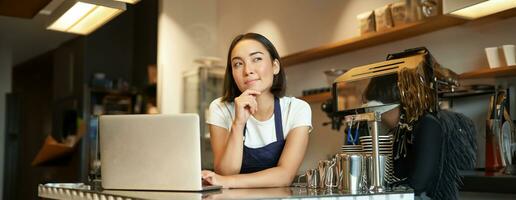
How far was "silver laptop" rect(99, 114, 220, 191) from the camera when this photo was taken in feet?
4.51

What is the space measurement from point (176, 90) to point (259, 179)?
138 inches

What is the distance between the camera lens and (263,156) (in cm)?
190

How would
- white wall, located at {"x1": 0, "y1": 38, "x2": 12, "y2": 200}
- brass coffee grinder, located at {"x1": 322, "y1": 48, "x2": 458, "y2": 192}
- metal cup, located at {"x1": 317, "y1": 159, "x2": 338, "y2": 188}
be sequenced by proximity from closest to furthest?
1. metal cup, located at {"x1": 317, "y1": 159, "x2": 338, "y2": 188}
2. brass coffee grinder, located at {"x1": 322, "y1": 48, "x2": 458, "y2": 192}
3. white wall, located at {"x1": 0, "y1": 38, "x2": 12, "y2": 200}

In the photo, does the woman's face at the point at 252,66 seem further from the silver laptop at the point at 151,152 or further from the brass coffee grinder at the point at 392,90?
the silver laptop at the point at 151,152

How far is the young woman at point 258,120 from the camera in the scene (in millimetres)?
1766

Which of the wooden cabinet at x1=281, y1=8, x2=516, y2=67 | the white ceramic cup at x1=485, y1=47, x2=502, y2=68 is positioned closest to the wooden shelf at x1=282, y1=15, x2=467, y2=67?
the wooden cabinet at x1=281, y1=8, x2=516, y2=67

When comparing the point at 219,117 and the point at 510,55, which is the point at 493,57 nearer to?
the point at 510,55

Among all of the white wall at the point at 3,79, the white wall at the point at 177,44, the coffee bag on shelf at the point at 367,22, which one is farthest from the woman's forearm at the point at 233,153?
the white wall at the point at 3,79

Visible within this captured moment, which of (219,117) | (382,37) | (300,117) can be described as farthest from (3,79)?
(300,117)

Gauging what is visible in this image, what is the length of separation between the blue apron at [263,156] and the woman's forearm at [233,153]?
0.08 meters

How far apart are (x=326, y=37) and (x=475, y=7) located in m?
1.50

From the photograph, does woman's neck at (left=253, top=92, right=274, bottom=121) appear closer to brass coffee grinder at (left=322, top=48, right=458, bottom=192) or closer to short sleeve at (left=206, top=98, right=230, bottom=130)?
short sleeve at (left=206, top=98, right=230, bottom=130)

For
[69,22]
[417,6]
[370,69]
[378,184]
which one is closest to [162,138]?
[378,184]

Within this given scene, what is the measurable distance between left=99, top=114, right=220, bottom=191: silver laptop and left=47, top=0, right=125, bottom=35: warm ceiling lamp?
2.07m
